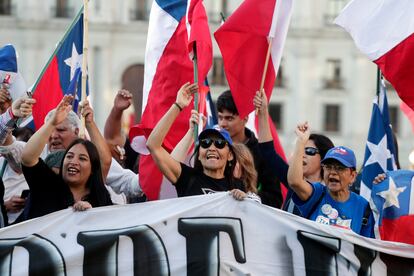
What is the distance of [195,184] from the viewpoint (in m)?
7.75

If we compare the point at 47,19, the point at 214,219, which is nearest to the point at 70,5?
the point at 47,19

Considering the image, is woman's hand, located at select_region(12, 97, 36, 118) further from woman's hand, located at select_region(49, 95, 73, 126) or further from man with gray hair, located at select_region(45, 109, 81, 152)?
man with gray hair, located at select_region(45, 109, 81, 152)

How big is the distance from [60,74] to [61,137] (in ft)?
3.05

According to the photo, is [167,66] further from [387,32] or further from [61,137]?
[387,32]

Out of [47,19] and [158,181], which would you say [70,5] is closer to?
[47,19]

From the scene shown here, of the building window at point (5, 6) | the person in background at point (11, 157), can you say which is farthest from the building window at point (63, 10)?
the person in background at point (11, 157)

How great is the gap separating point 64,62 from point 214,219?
2.47m

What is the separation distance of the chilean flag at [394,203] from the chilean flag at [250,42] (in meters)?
1.11

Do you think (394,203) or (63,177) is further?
(394,203)

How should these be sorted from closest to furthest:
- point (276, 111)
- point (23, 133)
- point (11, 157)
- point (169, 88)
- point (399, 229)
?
point (399, 229) → point (11, 157) → point (169, 88) → point (23, 133) → point (276, 111)

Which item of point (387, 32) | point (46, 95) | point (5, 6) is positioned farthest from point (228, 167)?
point (5, 6)

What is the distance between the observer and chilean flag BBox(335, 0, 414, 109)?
27.5 feet

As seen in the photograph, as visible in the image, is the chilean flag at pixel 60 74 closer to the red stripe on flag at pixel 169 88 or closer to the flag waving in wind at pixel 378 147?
the red stripe on flag at pixel 169 88

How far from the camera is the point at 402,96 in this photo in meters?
8.32
